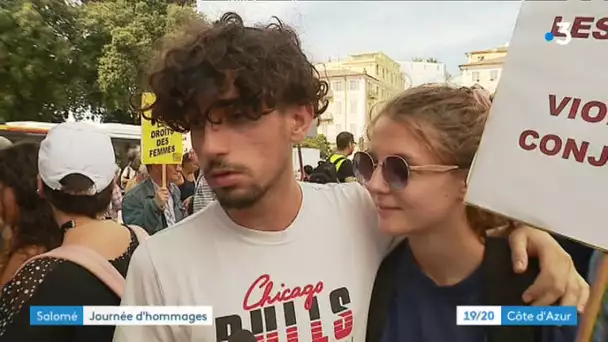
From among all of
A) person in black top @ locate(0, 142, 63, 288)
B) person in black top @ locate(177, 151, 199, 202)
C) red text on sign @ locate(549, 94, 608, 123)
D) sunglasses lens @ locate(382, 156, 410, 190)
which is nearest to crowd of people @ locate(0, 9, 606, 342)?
sunglasses lens @ locate(382, 156, 410, 190)

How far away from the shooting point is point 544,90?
4.06ft

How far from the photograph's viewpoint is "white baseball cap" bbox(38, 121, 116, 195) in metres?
1.98

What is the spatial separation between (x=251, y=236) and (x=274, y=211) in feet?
0.27

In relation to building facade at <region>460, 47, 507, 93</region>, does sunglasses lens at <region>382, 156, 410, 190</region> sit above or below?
below

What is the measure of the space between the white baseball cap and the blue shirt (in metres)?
1.07

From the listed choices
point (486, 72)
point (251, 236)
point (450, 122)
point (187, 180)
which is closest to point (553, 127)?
point (450, 122)

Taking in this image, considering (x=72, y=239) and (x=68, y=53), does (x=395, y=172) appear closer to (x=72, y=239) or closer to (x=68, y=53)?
(x=72, y=239)

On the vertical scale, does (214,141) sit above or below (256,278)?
above

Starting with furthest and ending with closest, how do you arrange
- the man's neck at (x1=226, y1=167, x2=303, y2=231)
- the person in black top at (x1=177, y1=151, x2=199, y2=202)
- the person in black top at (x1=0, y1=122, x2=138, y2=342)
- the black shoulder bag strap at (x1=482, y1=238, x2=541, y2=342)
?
the person in black top at (x1=177, y1=151, x2=199, y2=202)
the person in black top at (x1=0, y1=122, x2=138, y2=342)
the man's neck at (x1=226, y1=167, x2=303, y2=231)
the black shoulder bag strap at (x1=482, y1=238, x2=541, y2=342)

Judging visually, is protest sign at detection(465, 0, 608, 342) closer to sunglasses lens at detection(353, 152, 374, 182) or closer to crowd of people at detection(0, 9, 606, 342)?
crowd of people at detection(0, 9, 606, 342)

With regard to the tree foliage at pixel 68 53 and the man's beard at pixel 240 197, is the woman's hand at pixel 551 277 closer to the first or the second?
the man's beard at pixel 240 197

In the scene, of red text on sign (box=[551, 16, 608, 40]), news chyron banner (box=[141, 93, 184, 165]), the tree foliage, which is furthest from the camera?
the tree foliage

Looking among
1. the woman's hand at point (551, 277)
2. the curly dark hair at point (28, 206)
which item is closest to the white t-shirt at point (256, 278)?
the woman's hand at point (551, 277)

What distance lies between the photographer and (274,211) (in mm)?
1452
